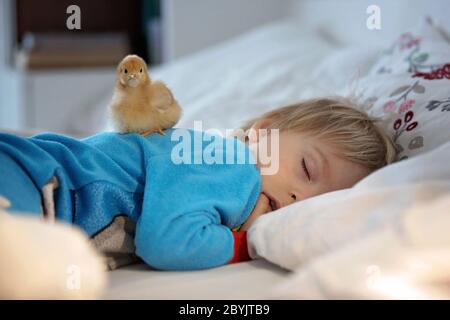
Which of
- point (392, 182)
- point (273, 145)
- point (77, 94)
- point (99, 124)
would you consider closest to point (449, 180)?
point (392, 182)

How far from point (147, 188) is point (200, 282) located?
0.53 ft

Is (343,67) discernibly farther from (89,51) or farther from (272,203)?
(89,51)

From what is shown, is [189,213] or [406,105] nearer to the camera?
[189,213]

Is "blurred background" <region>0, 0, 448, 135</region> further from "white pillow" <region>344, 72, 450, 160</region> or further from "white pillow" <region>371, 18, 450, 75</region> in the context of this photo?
"white pillow" <region>344, 72, 450, 160</region>

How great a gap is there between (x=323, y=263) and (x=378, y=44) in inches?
56.8

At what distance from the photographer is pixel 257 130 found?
1182 millimetres

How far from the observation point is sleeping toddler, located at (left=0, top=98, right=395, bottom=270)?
2.84ft

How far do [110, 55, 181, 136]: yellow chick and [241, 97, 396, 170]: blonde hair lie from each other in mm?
225

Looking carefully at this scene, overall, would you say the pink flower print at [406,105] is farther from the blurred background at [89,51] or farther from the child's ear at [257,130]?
the blurred background at [89,51]

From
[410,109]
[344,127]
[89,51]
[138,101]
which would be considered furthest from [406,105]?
[89,51]

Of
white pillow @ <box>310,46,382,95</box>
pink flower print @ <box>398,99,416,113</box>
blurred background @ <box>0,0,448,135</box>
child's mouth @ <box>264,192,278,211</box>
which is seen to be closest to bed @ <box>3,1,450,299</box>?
pink flower print @ <box>398,99,416,113</box>
